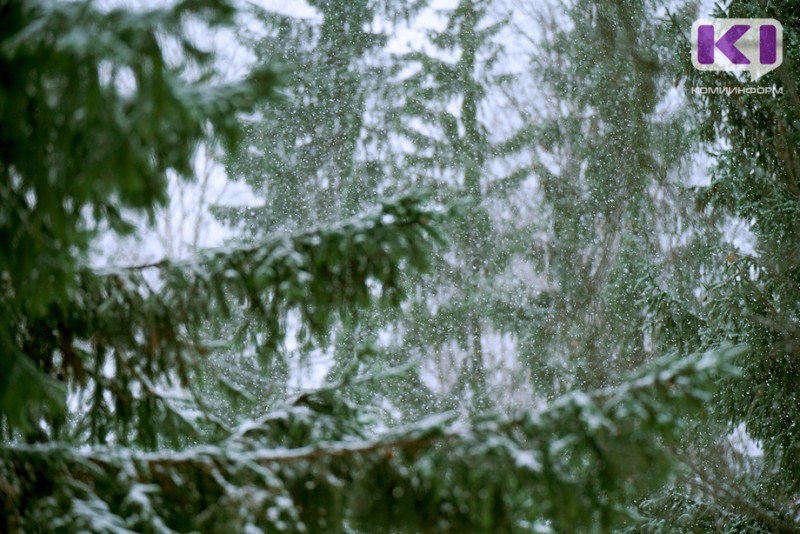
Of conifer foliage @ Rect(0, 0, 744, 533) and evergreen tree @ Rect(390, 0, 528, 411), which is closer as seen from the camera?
conifer foliage @ Rect(0, 0, 744, 533)

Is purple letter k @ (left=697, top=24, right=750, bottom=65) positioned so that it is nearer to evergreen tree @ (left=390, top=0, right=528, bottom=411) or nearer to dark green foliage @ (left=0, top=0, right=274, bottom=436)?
evergreen tree @ (left=390, top=0, right=528, bottom=411)

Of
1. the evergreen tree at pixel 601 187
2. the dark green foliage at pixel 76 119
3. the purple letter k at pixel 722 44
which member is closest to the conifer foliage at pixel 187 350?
the dark green foliage at pixel 76 119

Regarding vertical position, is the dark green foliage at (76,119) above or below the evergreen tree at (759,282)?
below

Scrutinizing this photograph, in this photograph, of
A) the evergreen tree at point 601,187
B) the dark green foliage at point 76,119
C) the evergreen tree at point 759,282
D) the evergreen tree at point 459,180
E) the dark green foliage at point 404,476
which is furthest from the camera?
the evergreen tree at point 459,180

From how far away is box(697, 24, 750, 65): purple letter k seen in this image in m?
4.30

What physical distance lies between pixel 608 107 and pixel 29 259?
6.58 meters

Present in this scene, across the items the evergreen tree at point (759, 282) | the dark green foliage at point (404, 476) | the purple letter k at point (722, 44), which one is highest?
the purple letter k at point (722, 44)

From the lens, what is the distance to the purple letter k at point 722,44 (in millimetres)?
4305

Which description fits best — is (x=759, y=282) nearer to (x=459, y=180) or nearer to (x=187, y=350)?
(x=459, y=180)

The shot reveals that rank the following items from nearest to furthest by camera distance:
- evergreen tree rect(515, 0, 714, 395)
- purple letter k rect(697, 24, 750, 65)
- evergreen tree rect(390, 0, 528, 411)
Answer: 1. purple letter k rect(697, 24, 750, 65)
2. evergreen tree rect(515, 0, 714, 395)
3. evergreen tree rect(390, 0, 528, 411)

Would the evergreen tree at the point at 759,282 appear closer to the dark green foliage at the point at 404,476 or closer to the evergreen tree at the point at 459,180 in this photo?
the evergreen tree at the point at 459,180

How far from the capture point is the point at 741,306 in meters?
4.05

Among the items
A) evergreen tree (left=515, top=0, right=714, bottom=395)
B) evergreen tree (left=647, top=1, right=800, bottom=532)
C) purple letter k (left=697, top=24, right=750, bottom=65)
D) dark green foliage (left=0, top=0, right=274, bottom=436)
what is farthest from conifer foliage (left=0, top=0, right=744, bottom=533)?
evergreen tree (left=515, top=0, right=714, bottom=395)

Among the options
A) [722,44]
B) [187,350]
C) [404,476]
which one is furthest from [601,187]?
[404,476]
